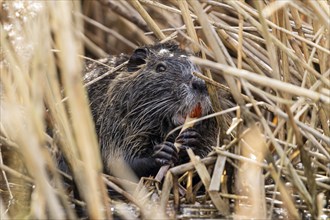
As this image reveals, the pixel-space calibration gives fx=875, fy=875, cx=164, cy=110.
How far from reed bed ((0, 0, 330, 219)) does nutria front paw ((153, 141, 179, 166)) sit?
187mm

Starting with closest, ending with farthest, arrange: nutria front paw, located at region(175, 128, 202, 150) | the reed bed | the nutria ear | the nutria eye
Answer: the reed bed → nutria front paw, located at region(175, 128, 202, 150) → the nutria eye → the nutria ear

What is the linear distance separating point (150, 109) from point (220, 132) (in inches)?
28.6

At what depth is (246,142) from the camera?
448 cm

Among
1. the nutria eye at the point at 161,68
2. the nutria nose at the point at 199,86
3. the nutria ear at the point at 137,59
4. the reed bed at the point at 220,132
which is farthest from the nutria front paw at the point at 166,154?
the nutria ear at the point at 137,59

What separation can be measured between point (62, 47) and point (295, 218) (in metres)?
1.51

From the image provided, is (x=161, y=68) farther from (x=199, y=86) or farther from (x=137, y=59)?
(x=199, y=86)

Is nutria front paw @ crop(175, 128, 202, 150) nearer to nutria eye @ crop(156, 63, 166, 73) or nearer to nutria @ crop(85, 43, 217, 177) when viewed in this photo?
nutria @ crop(85, 43, 217, 177)

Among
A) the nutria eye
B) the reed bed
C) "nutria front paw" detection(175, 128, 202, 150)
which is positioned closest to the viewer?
the reed bed

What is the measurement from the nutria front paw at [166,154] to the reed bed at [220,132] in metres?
0.19

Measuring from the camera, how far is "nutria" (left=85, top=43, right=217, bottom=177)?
503 centimetres

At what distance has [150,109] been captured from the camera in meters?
5.26

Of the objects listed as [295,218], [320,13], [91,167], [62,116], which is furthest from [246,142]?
[91,167]

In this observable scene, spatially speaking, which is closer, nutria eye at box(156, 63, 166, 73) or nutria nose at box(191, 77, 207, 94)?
nutria nose at box(191, 77, 207, 94)

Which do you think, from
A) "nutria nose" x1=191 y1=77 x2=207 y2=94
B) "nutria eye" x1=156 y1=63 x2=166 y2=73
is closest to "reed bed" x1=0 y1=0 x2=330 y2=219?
"nutria nose" x1=191 y1=77 x2=207 y2=94
